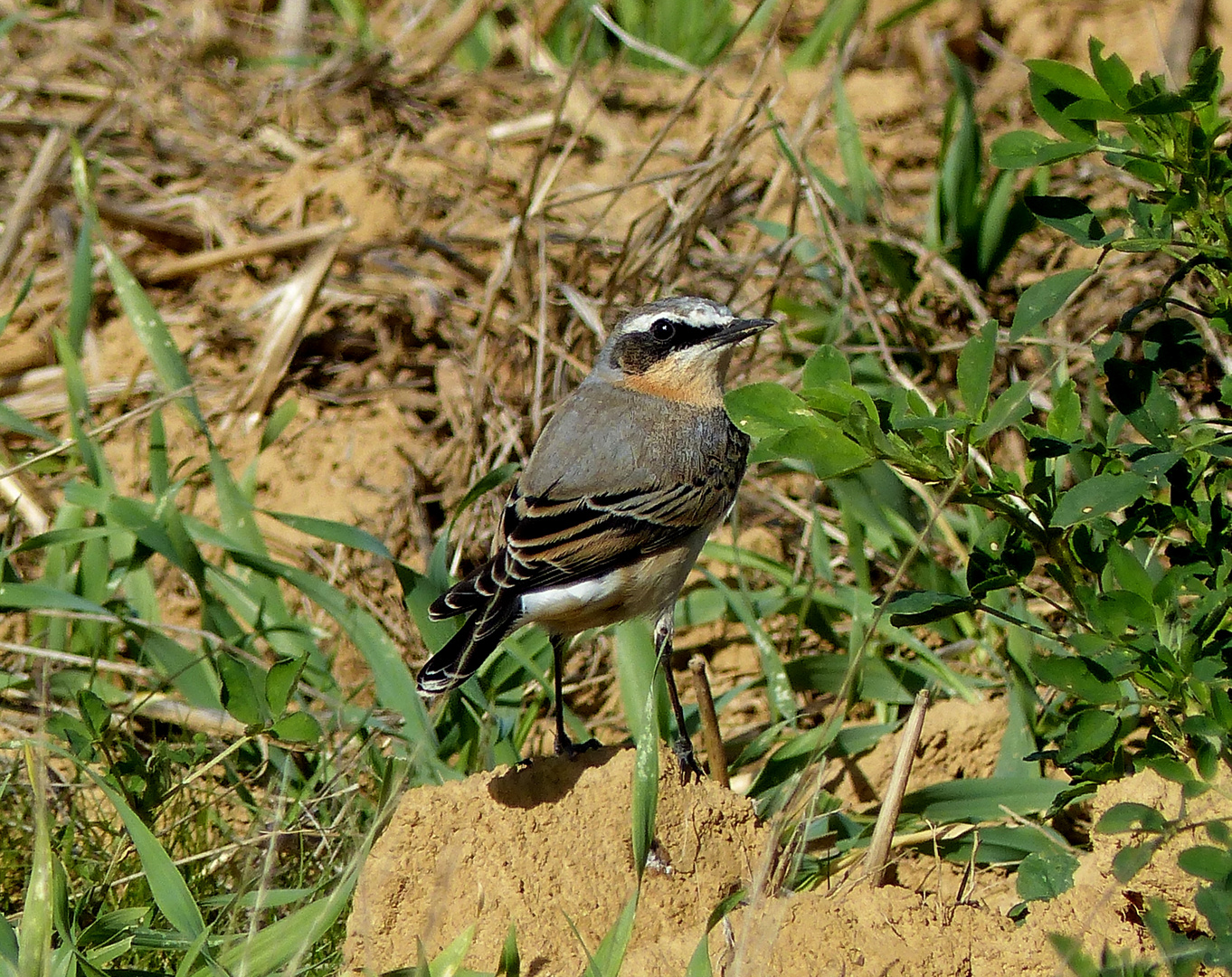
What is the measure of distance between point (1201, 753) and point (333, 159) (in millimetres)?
5922

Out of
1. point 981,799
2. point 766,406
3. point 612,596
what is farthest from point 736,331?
point 981,799

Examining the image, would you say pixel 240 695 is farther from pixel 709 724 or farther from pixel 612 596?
pixel 709 724

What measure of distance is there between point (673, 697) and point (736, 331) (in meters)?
1.39

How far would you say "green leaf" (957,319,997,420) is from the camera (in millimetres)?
3506

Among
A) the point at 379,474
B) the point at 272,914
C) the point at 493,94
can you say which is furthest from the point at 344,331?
the point at 272,914

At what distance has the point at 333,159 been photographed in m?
8.03

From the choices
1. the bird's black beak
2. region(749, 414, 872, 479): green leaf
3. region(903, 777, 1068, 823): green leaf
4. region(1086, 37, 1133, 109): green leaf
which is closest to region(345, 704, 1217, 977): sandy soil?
region(903, 777, 1068, 823): green leaf

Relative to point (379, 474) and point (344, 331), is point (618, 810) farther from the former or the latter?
point (344, 331)

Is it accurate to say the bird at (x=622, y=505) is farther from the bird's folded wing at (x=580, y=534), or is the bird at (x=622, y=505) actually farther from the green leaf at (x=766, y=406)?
the green leaf at (x=766, y=406)

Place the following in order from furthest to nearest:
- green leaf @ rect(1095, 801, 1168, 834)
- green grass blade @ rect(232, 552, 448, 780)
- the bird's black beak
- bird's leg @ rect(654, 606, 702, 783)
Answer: the bird's black beak, green grass blade @ rect(232, 552, 448, 780), bird's leg @ rect(654, 606, 702, 783), green leaf @ rect(1095, 801, 1168, 834)

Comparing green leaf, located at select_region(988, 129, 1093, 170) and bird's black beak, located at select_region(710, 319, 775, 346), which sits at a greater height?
green leaf, located at select_region(988, 129, 1093, 170)

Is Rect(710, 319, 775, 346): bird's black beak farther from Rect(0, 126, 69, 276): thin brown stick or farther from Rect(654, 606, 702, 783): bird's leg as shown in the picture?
Rect(0, 126, 69, 276): thin brown stick

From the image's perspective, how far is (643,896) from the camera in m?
3.97

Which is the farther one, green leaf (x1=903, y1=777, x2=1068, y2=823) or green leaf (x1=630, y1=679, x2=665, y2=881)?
green leaf (x1=903, y1=777, x2=1068, y2=823)
